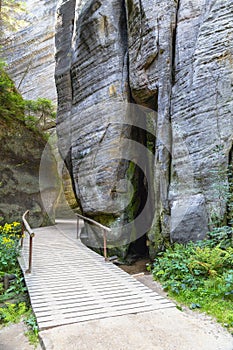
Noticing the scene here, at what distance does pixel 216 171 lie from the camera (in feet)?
20.0

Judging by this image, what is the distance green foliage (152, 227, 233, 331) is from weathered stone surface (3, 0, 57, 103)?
24.7m

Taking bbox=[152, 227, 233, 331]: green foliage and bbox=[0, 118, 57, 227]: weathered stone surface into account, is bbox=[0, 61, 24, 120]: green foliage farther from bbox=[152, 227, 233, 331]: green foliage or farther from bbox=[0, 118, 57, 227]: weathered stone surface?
bbox=[152, 227, 233, 331]: green foliage

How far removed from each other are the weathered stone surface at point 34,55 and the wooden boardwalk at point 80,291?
23280 millimetres

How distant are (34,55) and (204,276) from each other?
29.3m

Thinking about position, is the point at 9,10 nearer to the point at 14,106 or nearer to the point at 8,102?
the point at 8,102

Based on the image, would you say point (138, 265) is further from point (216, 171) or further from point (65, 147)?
point (65, 147)

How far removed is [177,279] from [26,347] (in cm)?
314

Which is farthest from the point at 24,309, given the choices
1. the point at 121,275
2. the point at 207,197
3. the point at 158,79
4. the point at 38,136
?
the point at 38,136

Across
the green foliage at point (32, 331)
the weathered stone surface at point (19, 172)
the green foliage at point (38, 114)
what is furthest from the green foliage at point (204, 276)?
the green foliage at point (38, 114)

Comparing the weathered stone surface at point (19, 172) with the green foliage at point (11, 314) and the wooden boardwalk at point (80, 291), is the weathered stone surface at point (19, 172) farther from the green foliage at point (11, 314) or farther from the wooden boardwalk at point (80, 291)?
the green foliage at point (11, 314)

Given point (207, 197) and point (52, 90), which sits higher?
point (52, 90)

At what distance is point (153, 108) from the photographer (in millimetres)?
9570

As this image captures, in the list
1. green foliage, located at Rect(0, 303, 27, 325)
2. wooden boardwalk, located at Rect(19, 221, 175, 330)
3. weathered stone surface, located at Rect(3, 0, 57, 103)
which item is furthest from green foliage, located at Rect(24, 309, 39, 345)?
weathered stone surface, located at Rect(3, 0, 57, 103)

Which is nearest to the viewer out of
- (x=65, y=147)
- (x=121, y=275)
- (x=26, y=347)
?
(x=26, y=347)
